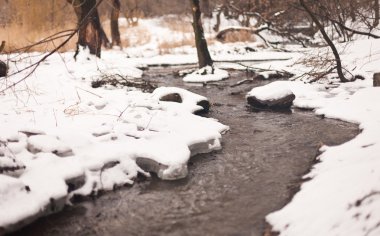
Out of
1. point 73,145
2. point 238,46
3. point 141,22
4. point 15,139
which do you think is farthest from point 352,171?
point 141,22

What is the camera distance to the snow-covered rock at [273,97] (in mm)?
7703

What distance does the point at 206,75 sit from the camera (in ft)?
36.8

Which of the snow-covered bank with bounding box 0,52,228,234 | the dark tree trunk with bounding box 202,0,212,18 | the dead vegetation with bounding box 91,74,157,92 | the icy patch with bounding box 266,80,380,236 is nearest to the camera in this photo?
the icy patch with bounding box 266,80,380,236

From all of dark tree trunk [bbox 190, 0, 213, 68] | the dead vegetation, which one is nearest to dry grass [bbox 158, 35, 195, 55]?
dark tree trunk [bbox 190, 0, 213, 68]

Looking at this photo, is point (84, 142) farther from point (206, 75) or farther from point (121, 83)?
point (206, 75)

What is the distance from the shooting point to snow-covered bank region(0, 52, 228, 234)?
3.94 metres

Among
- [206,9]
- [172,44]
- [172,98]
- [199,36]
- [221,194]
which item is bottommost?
[221,194]

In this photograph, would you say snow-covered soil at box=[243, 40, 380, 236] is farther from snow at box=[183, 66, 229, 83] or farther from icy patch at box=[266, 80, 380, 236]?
snow at box=[183, 66, 229, 83]

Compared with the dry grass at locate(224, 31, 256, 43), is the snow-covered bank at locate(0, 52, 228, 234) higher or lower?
lower

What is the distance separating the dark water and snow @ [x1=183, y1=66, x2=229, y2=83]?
4604 mm

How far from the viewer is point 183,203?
4098 millimetres

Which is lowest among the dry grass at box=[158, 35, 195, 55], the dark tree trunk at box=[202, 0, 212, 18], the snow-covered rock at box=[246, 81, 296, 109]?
the snow-covered rock at box=[246, 81, 296, 109]

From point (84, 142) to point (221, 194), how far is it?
6.41 feet

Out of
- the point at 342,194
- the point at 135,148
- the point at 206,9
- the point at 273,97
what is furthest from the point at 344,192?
the point at 206,9
